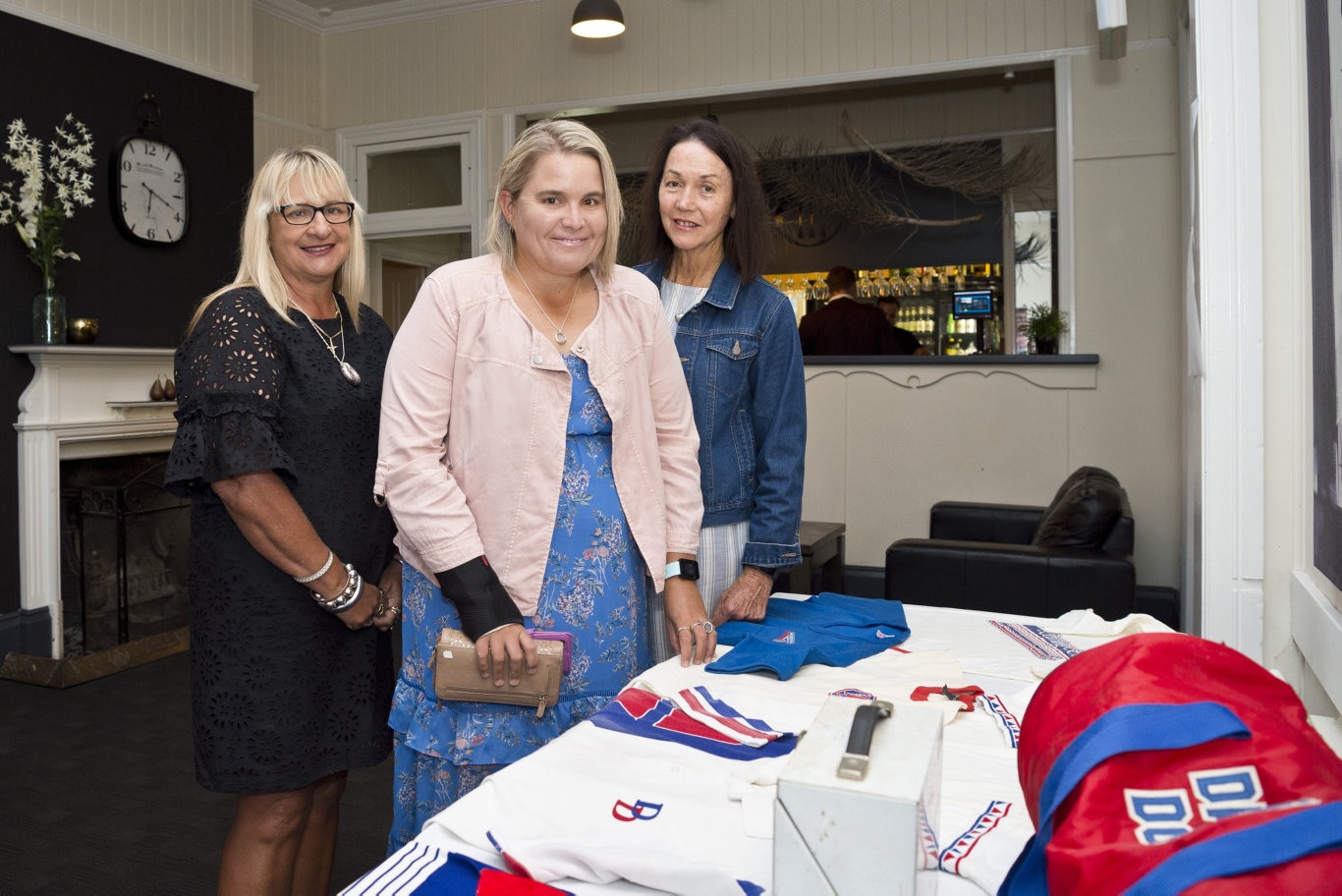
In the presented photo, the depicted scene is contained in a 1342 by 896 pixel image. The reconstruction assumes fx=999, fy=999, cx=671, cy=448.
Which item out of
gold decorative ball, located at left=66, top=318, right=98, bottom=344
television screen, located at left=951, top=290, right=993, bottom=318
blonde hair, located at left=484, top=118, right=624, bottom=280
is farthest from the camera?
television screen, located at left=951, top=290, right=993, bottom=318

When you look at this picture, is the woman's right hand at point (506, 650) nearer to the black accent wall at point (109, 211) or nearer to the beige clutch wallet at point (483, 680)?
the beige clutch wallet at point (483, 680)

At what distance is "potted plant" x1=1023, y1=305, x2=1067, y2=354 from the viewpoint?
17.8 feet

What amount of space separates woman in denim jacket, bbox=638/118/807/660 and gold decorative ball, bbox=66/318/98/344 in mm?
3846

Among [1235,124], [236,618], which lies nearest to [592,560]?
[236,618]

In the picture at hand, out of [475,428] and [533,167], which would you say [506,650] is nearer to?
[475,428]

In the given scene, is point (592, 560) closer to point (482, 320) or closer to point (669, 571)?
point (669, 571)

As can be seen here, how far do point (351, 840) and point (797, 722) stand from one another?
1896mm

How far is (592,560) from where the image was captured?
5.32 feet

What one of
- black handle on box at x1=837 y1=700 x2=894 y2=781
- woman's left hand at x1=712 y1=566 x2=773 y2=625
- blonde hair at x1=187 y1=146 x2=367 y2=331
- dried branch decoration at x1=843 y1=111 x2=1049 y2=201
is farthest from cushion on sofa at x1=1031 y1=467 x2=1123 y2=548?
dried branch decoration at x1=843 y1=111 x2=1049 y2=201

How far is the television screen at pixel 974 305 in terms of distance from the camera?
Result: 316 inches

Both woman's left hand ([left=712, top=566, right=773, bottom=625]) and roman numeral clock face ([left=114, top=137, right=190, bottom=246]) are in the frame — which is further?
roman numeral clock face ([left=114, top=137, right=190, bottom=246])

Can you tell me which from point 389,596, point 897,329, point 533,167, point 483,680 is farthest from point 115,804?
point 897,329

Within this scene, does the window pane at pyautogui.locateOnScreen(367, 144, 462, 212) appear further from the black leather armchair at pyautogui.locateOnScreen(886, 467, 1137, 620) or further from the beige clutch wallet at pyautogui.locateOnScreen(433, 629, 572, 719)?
the beige clutch wallet at pyautogui.locateOnScreen(433, 629, 572, 719)

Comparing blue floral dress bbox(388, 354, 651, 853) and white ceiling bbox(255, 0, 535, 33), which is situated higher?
white ceiling bbox(255, 0, 535, 33)
